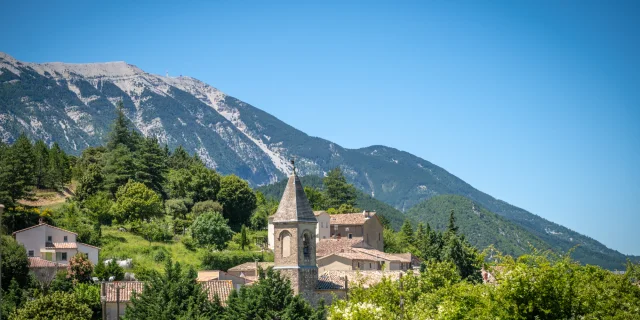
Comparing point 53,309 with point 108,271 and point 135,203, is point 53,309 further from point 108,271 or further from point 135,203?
point 135,203

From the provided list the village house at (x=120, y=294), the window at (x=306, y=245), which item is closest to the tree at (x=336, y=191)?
the village house at (x=120, y=294)

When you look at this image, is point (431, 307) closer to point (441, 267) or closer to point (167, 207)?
point (441, 267)

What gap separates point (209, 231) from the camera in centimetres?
7725

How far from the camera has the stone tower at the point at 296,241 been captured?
48.0 m

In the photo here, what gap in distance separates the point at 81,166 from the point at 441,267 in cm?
5645

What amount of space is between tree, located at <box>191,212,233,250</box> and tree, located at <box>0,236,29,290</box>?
69.7ft

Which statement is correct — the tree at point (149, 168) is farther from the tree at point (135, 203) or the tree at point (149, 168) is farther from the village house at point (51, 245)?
the village house at point (51, 245)

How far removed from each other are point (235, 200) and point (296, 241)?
146 feet

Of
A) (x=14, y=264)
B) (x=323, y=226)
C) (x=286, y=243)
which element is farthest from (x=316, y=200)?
(x=286, y=243)

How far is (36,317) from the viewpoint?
150ft

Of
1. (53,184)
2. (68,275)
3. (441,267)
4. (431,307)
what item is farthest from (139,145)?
(431,307)

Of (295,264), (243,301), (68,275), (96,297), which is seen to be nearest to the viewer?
(243,301)

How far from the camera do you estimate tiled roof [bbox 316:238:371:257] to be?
246 ft

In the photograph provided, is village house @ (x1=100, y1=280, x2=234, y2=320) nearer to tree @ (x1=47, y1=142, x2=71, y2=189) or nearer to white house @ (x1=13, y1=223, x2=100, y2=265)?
white house @ (x1=13, y1=223, x2=100, y2=265)
